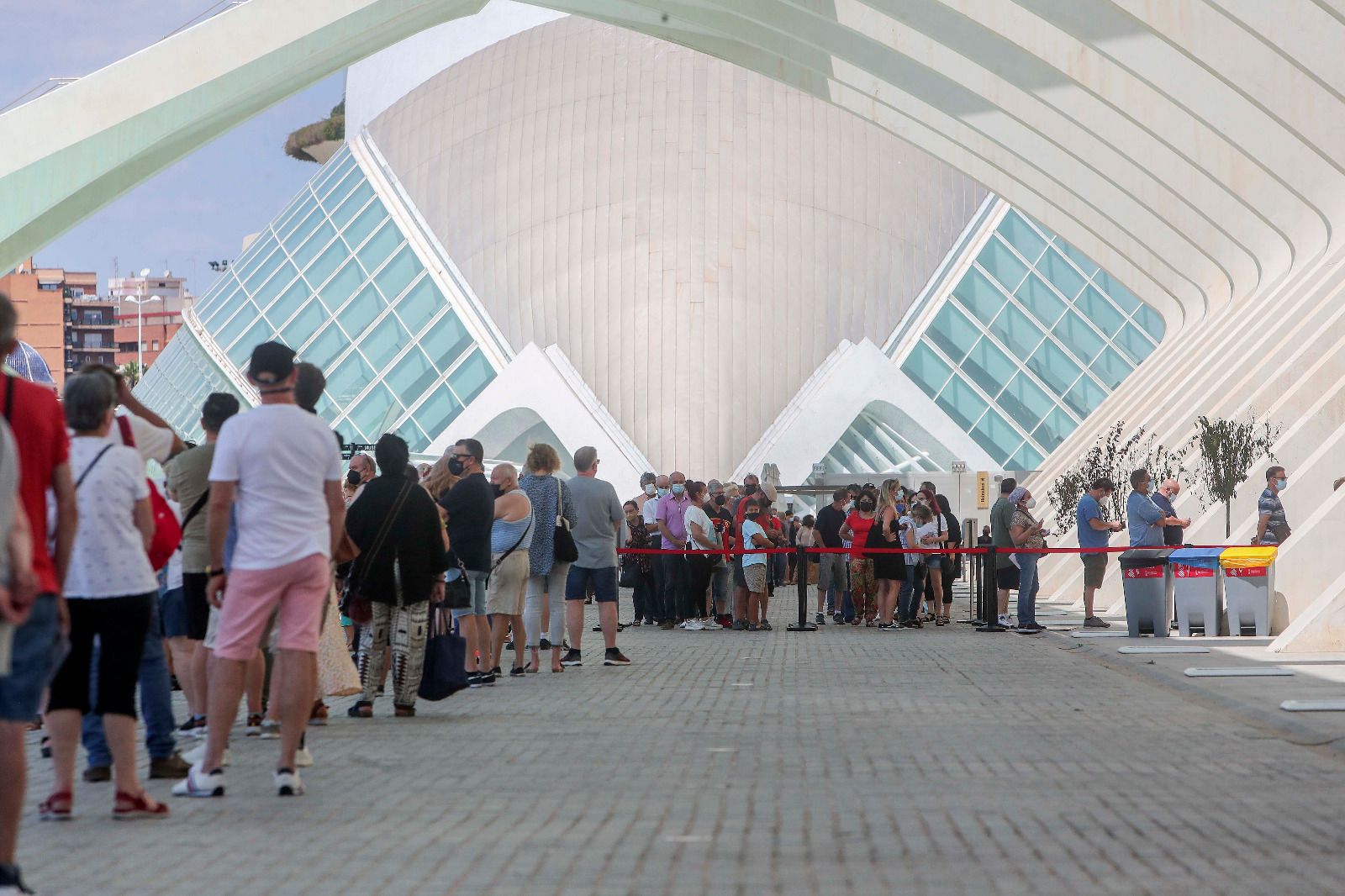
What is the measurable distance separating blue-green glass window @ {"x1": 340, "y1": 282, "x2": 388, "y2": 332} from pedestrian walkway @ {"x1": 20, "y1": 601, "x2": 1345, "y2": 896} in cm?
3471

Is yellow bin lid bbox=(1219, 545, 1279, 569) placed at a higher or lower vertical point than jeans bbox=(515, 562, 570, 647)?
higher

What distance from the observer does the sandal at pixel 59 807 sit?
6.66m

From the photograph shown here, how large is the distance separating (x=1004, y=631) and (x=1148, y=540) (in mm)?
1967

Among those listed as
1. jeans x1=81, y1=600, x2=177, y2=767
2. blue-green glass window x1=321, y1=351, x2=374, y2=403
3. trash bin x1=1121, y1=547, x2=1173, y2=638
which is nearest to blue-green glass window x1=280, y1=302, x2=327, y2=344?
blue-green glass window x1=321, y1=351, x2=374, y2=403

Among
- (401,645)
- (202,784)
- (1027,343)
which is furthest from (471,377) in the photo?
(202,784)

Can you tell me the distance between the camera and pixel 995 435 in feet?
142

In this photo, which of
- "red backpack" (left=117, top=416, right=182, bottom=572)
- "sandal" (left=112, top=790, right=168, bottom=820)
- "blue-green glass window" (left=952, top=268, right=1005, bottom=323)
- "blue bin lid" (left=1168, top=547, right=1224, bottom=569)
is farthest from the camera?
"blue-green glass window" (left=952, top=268, right=1005, bottom=323)

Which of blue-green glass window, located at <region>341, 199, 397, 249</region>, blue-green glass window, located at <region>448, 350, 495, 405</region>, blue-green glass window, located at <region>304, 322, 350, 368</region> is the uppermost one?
blue-green glass window, located at <region>341, 199, 397, 249</region>

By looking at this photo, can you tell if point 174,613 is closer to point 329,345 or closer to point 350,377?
point 350,377

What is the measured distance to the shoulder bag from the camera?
10.4 meters

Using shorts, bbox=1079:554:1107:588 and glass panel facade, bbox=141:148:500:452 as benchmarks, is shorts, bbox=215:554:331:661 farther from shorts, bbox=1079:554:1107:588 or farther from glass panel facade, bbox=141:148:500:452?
glass panel facade, bbox=141:148:500:452

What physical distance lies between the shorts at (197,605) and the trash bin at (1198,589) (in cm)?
1044

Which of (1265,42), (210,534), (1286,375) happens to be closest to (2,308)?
(210,534)

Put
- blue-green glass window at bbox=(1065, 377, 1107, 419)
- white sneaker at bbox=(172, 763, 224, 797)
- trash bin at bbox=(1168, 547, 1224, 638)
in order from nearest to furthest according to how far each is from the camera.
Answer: white sneaker at bbox=(172, 763, 224, 797)
trash bin at bbox=(1168, 547, 1224, 638)
blue-green glass window at bbox=(1065, 377, 1107, 419)
